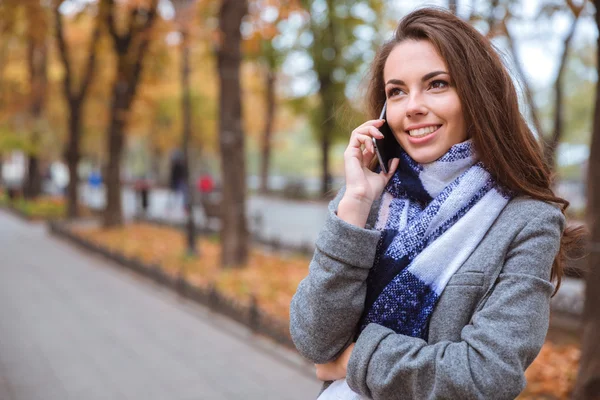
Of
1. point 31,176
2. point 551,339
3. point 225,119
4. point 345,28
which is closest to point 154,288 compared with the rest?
point 225,119

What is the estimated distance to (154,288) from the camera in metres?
9.21

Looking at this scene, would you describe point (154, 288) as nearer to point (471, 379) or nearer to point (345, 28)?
point (471, 379)

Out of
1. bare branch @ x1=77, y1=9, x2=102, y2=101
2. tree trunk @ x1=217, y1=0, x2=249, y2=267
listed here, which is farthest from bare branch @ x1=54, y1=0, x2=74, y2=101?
tree trunk @ x1=217, y1=0, x2=249, y2=267

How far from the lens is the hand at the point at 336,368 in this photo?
161cm

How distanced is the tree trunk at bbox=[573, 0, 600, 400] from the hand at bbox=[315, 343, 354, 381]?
8.93 feet

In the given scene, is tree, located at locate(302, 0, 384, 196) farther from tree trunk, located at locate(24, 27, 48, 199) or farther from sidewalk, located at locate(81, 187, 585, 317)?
tree trunk, located at locate(24, 27, 48, 199)

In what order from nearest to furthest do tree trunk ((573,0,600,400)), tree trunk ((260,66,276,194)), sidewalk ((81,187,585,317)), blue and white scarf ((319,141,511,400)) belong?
blue and white scarf ((319,141,511,400)) < tree trunk ((573,0,600,400)) < sidewalk ((81,187,585,317)) < tree trunk ((260,66,276,194))

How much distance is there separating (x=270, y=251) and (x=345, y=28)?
10053mm

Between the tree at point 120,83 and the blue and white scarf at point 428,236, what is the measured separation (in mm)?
12840

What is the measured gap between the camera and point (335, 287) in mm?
1542

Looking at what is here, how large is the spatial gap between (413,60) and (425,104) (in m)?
0.12

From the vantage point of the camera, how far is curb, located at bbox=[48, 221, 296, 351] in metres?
6.34

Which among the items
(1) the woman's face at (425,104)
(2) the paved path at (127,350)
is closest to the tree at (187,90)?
(2) the paved path at (127,350)

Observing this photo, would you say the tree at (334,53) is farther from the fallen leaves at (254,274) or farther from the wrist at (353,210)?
the wrist at (353,210)
